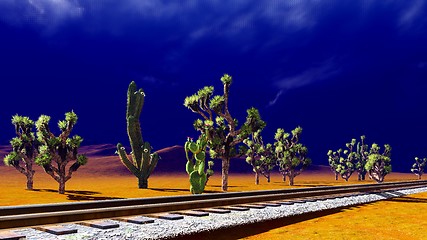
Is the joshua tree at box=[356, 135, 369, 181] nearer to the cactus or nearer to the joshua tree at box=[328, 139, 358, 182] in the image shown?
the joshua tree at box=[328, 139, 358, 182]

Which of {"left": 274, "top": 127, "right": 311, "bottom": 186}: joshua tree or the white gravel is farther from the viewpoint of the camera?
{"left": 274, "top": 127, "right": 311, "bottom": 186}: joshua tree

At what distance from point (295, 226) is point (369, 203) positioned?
8.91m

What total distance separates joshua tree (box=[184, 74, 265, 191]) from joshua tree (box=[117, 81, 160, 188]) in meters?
7.33

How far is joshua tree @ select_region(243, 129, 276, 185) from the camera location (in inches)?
2024

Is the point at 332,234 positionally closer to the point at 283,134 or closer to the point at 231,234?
the point at 231,234

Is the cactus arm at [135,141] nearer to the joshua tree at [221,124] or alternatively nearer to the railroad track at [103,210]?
the joshua tree at [221,124]

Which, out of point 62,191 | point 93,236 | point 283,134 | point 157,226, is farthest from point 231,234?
point 283,134

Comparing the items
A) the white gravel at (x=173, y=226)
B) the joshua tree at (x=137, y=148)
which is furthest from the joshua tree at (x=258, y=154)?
the white gravel at (x=173, y=226)

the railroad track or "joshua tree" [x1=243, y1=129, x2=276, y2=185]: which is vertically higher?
"joshua tree" [x1=243, y1=129, x2=276, y2=185]

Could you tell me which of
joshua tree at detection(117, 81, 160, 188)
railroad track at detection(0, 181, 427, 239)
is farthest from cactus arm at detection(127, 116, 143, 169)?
railroad track at detection(0, 181, 427, 239)

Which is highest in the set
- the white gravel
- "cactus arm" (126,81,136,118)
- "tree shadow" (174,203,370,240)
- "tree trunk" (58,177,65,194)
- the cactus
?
"cactus arm" (126,81,136,118)

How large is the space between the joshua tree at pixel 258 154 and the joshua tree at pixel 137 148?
17119 mm

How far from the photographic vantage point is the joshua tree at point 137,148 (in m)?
36.2

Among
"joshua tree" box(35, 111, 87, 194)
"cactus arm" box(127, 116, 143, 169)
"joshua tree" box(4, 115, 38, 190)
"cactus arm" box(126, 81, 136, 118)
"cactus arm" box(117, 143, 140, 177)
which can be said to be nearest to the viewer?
"joshua tree" box(35, 111, 87, 194)
